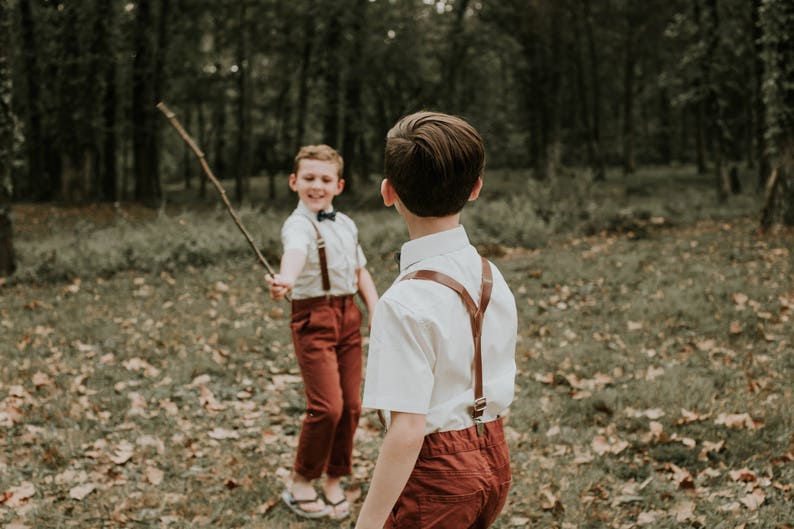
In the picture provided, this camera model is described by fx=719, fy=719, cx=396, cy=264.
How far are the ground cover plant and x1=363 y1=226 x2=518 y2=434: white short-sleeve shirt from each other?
2432 mm

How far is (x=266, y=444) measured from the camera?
547cm

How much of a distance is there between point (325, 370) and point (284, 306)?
18.1 feet

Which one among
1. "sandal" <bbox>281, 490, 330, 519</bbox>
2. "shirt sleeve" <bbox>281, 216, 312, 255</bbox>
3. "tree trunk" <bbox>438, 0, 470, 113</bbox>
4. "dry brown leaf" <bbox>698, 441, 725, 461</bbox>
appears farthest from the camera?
"tree trunk" <bbox>438, 0, 470, 113</bbox>

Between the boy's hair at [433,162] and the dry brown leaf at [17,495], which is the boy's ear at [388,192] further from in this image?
the dry brown leaf at [17,495]

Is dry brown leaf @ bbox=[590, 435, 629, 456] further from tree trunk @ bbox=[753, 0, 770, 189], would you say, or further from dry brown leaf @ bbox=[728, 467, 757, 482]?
tree trunk @ bbox=[753, 0, 770, 189]

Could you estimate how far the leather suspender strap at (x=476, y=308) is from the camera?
6.42 feet

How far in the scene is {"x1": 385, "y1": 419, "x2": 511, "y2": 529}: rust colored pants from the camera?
6.56ft

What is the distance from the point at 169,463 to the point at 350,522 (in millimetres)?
1508

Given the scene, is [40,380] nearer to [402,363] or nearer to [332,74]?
[402,363]

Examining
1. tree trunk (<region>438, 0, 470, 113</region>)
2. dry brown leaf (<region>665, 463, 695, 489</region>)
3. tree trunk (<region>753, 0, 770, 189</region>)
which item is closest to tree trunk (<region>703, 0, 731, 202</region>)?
tree trunk (<region>753, 0, 770, 189</region>)

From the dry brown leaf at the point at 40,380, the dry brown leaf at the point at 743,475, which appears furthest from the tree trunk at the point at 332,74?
the dry brown leaf at the point at 743,475

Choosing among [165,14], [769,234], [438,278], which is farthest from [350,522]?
[165,14]

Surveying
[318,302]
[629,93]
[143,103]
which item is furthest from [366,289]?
[629,93]

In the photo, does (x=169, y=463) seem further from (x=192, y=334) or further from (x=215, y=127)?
(x=215, y=127)
